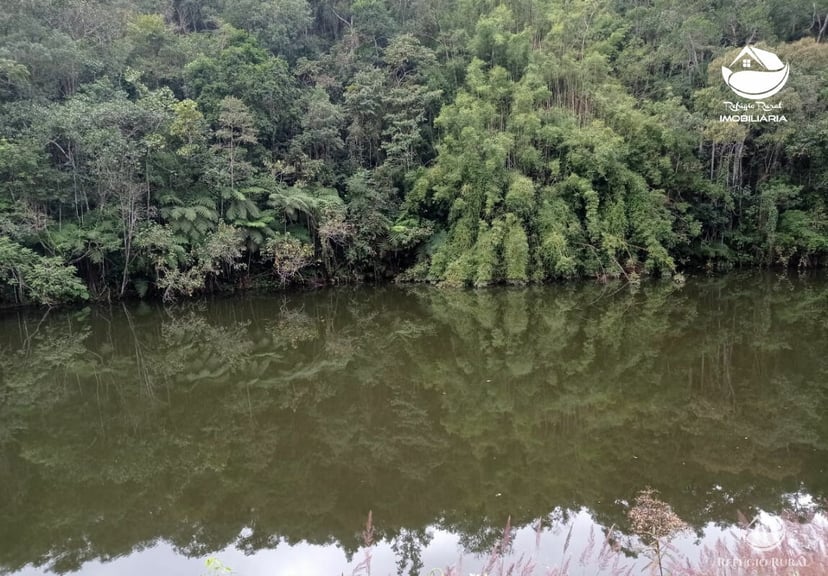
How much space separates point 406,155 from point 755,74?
37.8 feet

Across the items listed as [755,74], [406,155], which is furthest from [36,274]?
[755,74]

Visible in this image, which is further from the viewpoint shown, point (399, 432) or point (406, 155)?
point (406, 155)

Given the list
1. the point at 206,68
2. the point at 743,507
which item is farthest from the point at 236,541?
the point at 206,68

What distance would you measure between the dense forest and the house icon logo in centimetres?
33

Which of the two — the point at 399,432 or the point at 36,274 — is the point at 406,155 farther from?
the point at 399,432

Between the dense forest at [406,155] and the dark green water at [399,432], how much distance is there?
513cm

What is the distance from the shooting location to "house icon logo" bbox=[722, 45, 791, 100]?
17.3 metres

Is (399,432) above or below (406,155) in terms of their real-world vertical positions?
below

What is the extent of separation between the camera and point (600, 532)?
174 inches

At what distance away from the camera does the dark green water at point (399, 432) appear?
4754mm

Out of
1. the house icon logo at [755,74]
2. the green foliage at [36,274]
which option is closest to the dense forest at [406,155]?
the green foliage at [36,274]

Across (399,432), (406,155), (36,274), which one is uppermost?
(406,155)

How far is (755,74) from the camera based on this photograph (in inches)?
685

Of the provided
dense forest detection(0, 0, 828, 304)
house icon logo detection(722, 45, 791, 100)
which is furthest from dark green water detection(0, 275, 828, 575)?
house icon logo detection(722, 45, 791, 100)
